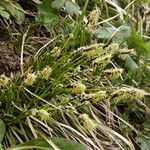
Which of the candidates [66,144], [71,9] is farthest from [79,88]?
[71,9]

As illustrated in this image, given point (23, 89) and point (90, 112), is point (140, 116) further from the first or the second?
point (23, 89)

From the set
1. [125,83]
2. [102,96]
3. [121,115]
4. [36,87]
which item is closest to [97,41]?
[125,83]

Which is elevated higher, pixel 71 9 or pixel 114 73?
pixel 71 9

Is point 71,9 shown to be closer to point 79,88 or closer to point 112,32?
point 112,32

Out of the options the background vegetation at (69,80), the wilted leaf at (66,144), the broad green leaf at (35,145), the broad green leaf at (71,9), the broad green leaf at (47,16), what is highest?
the broad green leaf at (71,9)

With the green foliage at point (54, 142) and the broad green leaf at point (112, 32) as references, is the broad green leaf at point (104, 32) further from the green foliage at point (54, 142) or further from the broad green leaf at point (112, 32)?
the green foliage at point (54, 142)

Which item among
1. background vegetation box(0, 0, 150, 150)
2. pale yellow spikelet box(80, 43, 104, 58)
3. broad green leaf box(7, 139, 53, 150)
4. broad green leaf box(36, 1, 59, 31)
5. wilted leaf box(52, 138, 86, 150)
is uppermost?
broad green leaf box(36, 1, 59, 31)

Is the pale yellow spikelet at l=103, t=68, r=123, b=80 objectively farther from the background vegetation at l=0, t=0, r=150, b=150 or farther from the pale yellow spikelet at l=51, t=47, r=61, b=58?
the pale yellow spikelet at l=51, t=47, r=61, b=58

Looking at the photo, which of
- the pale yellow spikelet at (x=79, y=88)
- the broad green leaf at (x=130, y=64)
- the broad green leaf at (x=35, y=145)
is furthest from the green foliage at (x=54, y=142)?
the broad green leaf at (x=130, y=64)

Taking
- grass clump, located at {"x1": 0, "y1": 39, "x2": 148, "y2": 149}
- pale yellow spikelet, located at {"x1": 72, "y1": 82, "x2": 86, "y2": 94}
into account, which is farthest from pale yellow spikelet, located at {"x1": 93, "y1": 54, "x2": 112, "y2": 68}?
pale yellow spikelet, located at {"x1": 72, "y1": 82, "x2": 86, "y2": 94}
